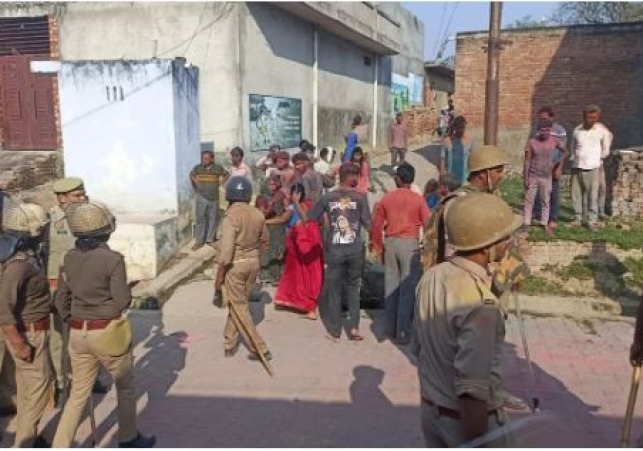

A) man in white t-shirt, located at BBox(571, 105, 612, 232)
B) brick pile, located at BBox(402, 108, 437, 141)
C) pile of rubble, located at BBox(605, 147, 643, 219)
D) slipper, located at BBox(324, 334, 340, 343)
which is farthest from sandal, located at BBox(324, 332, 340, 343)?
brick pile, located at BBox(402, 108, 437, 141)

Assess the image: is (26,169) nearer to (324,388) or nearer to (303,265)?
(303,265)

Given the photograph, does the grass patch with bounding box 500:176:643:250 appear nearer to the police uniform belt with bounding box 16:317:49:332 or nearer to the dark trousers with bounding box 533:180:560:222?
the dark trousers with bounding box 533:180:560:222

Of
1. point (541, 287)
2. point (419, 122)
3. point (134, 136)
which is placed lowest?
point (541, 287)

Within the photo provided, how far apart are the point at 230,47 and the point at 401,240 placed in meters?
7.13

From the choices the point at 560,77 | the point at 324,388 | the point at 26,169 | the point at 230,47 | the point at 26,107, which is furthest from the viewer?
the point at 560,77

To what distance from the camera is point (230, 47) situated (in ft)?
38.4

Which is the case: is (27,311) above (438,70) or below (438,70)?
below

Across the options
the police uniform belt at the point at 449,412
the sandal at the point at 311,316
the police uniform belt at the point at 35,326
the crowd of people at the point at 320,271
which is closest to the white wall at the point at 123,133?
the crowd of people at the point at 320,271

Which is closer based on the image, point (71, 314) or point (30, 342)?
point (71, 314)

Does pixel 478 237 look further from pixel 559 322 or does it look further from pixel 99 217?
pixel 559 322

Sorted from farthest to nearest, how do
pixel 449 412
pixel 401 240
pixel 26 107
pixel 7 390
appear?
pixel 26 107 < pixel 401 240 < pixel 7 390 < pixel 449 412

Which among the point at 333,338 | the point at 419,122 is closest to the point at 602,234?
the point at 333,338

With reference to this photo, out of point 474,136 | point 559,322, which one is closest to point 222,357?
point 559,322

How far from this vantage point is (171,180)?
9.27 meters
